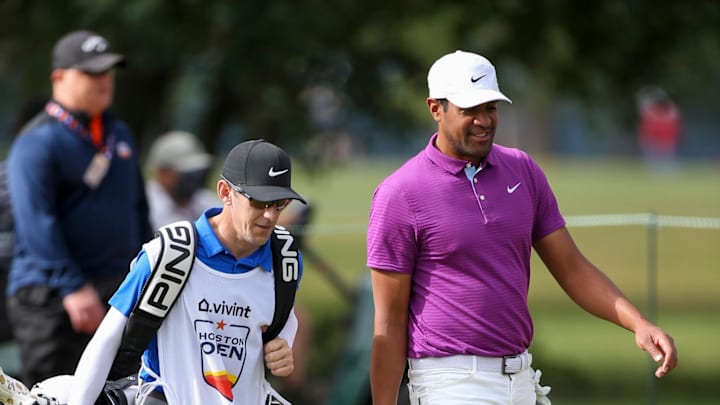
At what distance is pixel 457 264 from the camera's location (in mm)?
4590

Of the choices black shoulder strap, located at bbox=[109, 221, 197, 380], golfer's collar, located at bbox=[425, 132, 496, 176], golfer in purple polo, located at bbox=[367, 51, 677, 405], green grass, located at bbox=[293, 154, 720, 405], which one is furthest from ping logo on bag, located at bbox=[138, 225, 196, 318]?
green grass, located at bbox=[293, 154, 720, 405]

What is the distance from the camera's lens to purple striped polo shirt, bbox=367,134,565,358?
4574 millimetres

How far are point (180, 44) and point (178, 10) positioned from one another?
0.88 feet

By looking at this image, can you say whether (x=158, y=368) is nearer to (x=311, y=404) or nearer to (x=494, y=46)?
(x=311, y=404)

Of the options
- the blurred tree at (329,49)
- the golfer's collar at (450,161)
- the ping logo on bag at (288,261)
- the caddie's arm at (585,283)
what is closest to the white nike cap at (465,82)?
the golfer's collar at (450,161)

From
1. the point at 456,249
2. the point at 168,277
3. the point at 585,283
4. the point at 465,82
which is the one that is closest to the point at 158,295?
the point at 168,277

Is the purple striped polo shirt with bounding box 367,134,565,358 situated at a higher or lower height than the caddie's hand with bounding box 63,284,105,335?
higher

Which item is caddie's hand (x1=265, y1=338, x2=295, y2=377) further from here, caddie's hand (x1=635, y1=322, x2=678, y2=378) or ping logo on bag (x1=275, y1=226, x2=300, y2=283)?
caddie's hand (x1=635, y1=322, x2=678, y2=378)

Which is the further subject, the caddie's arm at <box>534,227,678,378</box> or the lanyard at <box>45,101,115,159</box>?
the lanyard at <box>45,101,115,159</box>

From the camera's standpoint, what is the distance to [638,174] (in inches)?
2072

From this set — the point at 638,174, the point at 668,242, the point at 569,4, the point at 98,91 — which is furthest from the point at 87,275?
the point at 638,174

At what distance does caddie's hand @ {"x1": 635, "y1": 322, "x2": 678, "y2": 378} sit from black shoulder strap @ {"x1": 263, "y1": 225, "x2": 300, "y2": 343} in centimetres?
124

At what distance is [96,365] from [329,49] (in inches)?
316

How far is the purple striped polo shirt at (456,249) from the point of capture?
15.0 ft
